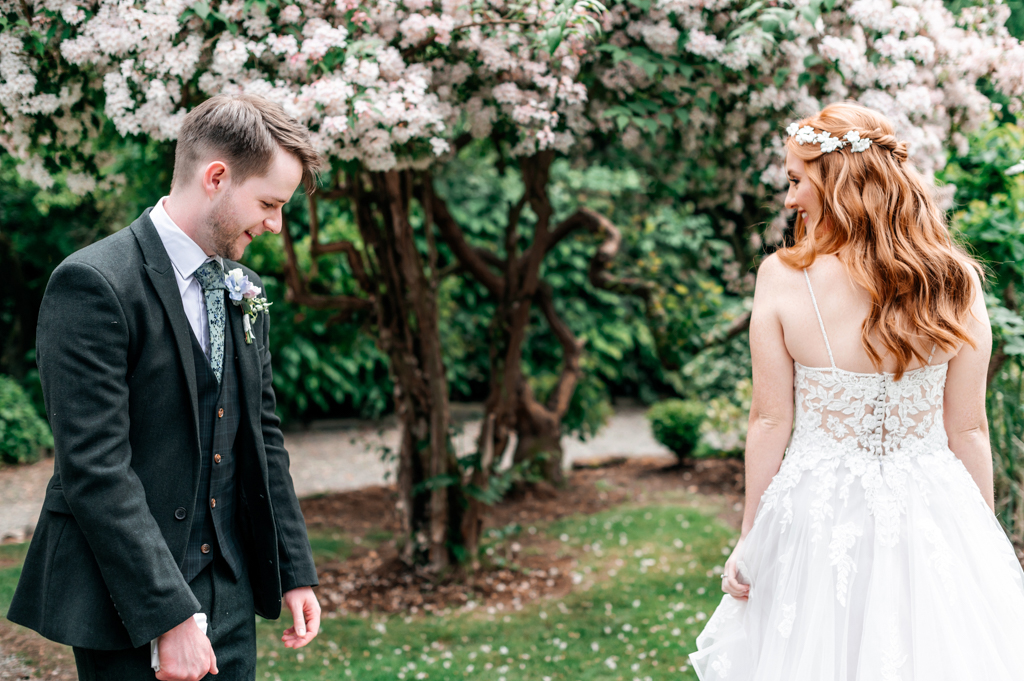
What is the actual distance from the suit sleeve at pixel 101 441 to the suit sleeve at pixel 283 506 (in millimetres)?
410

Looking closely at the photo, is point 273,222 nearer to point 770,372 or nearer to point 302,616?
point 302,616

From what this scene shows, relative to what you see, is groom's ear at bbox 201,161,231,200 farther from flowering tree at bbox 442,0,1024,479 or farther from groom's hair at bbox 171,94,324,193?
flowering tree at bbox 442,0,1024,479

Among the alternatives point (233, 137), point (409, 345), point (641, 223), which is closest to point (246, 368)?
point (233, 137)

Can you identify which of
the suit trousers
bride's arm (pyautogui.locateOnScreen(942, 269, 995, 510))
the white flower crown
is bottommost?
the suit trousers

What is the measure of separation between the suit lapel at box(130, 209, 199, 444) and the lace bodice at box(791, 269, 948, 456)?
1370 millimetres

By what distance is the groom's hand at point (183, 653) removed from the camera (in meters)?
1.40

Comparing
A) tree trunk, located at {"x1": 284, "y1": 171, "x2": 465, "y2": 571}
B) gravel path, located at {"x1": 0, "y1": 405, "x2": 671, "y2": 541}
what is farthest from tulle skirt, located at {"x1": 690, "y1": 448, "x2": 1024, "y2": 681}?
gravel path, located at {"x1": 0, "y1": 405, "x2": 671, "y2": 541}

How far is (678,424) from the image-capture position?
6.90 m

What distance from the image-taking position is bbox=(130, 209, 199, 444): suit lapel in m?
1.46

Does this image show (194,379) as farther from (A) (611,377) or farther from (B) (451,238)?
(A) (611,377)

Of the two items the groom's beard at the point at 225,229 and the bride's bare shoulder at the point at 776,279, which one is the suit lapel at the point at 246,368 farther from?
the bride's bare shoulder at the point at 776,279

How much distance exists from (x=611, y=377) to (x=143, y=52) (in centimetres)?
721

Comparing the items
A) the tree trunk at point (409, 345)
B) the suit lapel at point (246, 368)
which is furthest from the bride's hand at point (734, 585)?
the tree trunk at point (409, 345)

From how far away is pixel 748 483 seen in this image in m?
1.92
